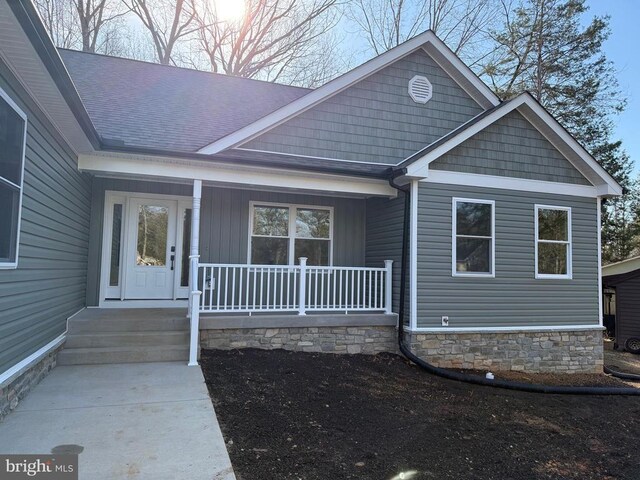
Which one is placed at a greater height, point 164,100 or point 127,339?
point 164,100

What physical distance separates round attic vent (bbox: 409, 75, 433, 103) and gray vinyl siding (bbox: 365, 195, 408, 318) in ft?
7.94

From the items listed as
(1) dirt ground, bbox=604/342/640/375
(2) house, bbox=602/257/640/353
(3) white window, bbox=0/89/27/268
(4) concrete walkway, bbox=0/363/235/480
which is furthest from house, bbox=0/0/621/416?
(2) house, bbox=602/257/640/353

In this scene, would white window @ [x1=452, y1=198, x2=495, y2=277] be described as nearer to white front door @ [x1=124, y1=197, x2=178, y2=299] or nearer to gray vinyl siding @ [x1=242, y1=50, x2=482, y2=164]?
gray vinyl siding @ [x1=242, y1=50, x2=482, y2=164]

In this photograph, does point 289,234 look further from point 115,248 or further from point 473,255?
point 473,255

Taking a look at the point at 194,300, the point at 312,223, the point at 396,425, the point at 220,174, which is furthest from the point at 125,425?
the point at 312,223

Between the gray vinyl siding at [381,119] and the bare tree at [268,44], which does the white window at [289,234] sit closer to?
the gray vinyl siding at [381,119]

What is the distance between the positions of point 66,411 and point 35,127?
2684 mm

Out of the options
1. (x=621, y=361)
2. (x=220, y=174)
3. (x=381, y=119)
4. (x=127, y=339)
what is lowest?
(x=621, y=361)

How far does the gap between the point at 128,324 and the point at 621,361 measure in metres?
11.7

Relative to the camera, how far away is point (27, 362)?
13.4ft

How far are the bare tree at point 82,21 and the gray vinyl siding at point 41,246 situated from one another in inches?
546

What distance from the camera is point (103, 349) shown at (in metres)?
5.50

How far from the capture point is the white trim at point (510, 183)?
283 inches

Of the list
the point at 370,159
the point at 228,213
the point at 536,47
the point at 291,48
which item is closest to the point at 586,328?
the point at 370,159
